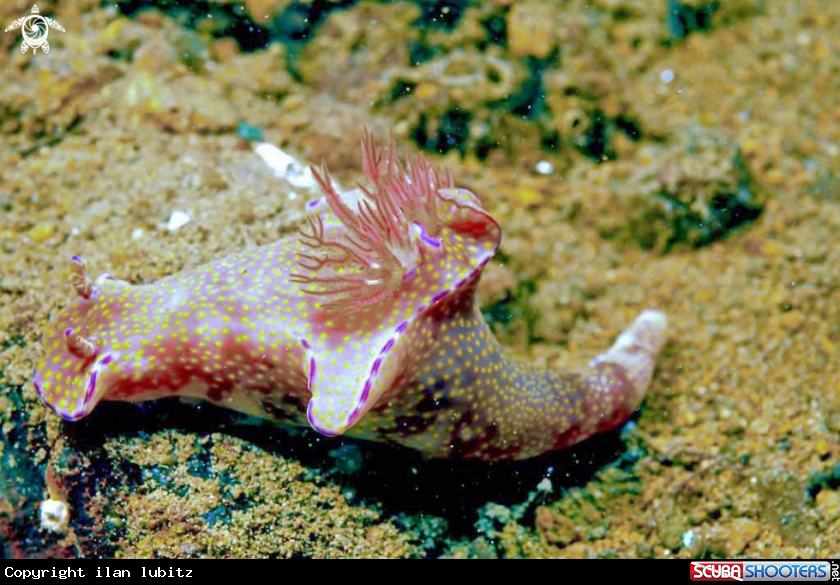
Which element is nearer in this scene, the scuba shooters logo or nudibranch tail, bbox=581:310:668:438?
the scuba shooters logo

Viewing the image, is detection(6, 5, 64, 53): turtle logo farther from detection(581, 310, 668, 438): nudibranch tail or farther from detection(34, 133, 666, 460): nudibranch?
detection(581, 310, 668, 438): nudibranch tail

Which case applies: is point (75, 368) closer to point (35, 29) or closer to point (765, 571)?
point (35, 29)

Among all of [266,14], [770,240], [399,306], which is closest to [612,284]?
[770,240]

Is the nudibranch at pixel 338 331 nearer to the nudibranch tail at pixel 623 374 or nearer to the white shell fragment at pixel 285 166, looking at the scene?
the nudibranch tail at pixel 623 374

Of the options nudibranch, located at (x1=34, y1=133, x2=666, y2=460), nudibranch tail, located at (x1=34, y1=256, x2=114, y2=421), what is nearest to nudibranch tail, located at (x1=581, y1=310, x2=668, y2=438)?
nudibranch, located at (x1=34, y1=133, x2=666, y2=460)

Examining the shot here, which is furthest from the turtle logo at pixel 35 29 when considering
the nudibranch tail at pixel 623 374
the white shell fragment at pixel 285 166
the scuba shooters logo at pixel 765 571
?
the scuba shooters logo at pixel 765 571

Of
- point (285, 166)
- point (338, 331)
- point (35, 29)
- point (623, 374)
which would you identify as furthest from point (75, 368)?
point (35, 29)

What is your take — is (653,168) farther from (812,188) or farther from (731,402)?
(731,402)
